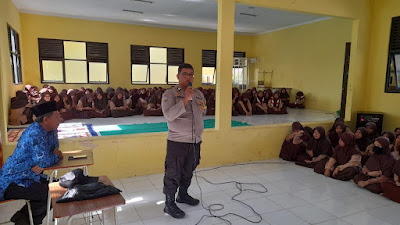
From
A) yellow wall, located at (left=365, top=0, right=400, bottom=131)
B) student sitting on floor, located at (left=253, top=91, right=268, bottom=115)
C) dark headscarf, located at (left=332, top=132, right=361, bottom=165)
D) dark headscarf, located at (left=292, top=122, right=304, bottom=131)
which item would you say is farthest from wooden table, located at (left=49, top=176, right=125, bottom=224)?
student sitting on floor, located at (left=253, top=91, right=268, bottom=115)

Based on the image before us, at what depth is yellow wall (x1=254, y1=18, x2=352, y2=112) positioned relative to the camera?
396 inches

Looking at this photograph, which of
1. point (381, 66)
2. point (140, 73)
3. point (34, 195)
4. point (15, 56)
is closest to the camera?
point (34, 195)

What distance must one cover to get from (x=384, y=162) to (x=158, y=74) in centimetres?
1021

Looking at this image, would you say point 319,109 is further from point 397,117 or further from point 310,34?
point 397,117

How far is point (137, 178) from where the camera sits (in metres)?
4.10

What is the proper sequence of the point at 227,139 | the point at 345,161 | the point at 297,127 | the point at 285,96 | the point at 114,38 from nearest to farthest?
the point at 345,161 → the point at 227,139 → the point at 297,127 → the point at 114,38 → the point at 285,96

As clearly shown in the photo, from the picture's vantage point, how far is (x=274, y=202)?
10.9 ft

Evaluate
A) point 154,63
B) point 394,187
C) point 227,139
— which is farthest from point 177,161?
point 154,63

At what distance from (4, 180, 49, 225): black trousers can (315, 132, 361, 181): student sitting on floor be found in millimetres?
3878

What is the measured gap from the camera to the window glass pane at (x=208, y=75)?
1358 centimetres

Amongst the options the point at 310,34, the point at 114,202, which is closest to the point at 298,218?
the point at 114,202

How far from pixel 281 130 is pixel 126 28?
8.69m

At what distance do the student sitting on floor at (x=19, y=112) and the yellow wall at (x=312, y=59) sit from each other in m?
10.0

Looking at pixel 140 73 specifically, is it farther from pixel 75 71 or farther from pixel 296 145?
pixel 296 145
